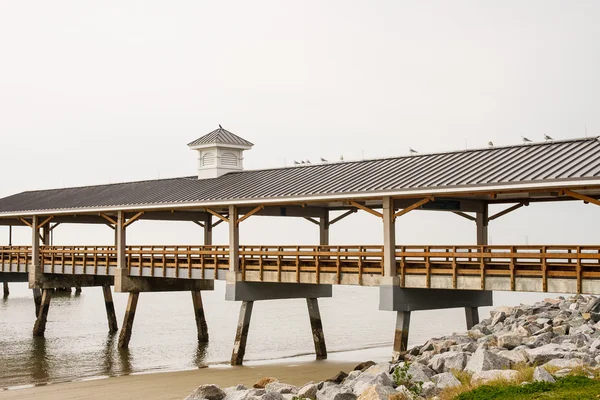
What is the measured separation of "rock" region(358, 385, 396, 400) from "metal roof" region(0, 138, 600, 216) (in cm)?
719

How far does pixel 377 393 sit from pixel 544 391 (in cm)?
287

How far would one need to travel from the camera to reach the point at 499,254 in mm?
21812

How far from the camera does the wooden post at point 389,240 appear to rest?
77.6 ft

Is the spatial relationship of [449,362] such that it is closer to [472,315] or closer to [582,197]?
[582,197]

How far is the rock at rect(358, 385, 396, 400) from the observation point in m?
15.1

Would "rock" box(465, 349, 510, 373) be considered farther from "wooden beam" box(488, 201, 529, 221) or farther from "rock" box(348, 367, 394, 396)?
"wooden beam" box(488, 201, 529, 221)

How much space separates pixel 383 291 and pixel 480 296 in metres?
4.00

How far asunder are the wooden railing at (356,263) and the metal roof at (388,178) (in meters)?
1.80

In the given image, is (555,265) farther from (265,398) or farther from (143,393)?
(143,393)

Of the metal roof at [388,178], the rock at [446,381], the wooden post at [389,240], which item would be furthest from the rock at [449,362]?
the wooden post at [389,240]

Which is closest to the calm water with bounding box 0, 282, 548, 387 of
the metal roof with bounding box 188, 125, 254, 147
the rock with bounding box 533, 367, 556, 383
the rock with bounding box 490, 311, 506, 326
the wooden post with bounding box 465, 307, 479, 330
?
the wooden post with bounding box 465, 307, 479, 330

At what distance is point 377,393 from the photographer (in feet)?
49.8

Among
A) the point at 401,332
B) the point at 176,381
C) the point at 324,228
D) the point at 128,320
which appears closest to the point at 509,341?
the point at 401,332

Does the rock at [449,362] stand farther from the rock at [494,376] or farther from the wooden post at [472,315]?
the wooden post at [472,315]
